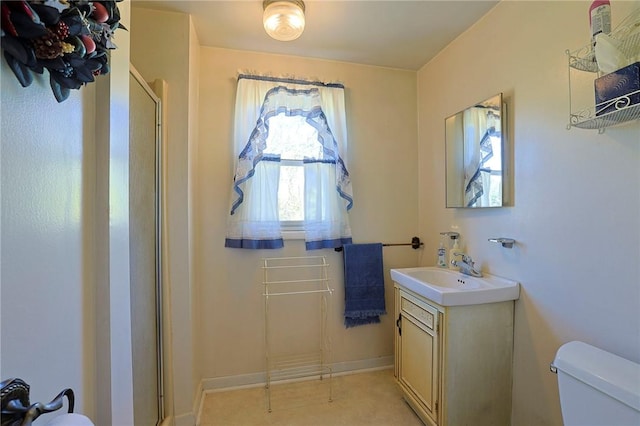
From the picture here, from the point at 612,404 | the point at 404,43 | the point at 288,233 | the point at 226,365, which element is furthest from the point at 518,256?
the point at 226,365

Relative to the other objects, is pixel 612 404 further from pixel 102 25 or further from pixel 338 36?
pixel 338 36

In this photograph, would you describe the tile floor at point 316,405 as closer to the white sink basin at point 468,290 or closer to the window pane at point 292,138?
the white sink basin at point 468,290

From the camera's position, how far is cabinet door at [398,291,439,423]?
164 centimetres

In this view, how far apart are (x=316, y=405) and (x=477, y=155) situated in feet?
6.52

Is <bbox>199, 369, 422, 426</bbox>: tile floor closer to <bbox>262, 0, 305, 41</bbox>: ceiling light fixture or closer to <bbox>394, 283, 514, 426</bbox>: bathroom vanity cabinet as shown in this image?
<bbox>394, 283, 514, 426</bbox>: bathroom vanity cabinet

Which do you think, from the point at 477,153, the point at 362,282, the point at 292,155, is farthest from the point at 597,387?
the point at 292,155

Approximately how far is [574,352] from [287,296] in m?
1.70

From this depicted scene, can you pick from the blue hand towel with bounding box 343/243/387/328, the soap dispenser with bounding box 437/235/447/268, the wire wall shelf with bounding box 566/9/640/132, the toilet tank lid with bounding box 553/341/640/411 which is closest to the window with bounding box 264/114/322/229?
the blue hand towel with bounding box 343/243/387/328

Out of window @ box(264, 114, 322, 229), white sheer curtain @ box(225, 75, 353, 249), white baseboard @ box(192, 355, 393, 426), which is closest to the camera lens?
white baseboard @ box(192, 355, 393, 426)

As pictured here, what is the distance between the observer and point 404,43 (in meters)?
2.11

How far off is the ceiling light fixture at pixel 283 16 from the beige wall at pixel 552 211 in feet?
3.82

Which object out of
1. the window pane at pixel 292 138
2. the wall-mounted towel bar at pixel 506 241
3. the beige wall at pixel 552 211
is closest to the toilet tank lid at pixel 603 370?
the beige wall at pixel 552 211

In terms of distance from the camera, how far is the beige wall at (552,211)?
115 centimetres

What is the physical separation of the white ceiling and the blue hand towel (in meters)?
1.51
